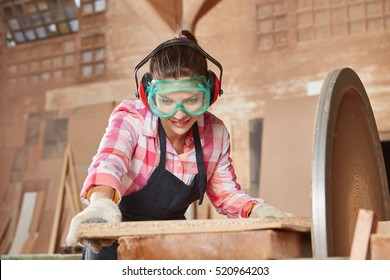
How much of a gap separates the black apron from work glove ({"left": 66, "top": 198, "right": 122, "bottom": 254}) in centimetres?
61

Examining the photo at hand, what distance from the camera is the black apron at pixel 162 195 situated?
236 centimetres

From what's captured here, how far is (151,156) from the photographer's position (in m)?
2.36

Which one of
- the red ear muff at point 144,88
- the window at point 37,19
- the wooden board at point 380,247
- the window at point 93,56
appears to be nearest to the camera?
the wooden board at point 380,247

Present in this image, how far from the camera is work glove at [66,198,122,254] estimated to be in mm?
1442

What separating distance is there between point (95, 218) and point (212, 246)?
43 centimetres

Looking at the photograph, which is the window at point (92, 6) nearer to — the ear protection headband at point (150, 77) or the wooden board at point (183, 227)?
the ear protection headband at point (150, 77)

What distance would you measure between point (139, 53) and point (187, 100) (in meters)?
4.28

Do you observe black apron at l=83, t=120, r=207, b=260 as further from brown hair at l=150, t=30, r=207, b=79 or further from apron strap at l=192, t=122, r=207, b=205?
brown hair at l=150, t=30, r=207, b=79

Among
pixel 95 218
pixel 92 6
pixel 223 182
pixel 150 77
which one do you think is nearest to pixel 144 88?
pixel 150 77

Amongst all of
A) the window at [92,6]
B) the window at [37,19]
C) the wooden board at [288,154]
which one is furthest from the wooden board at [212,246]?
the window at [37,19]

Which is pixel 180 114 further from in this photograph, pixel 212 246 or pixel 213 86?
pixel 212 246
